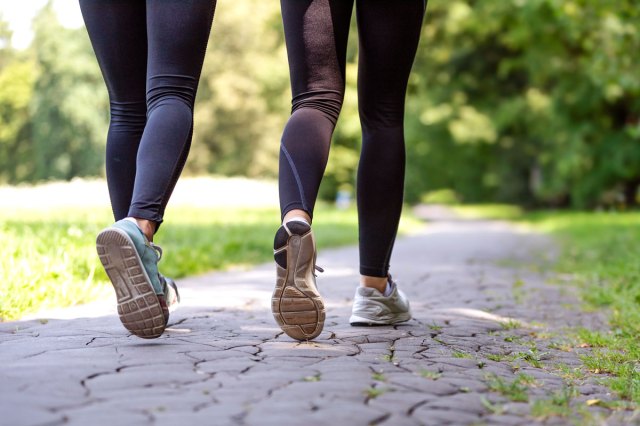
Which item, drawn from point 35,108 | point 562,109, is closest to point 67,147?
point 35,108

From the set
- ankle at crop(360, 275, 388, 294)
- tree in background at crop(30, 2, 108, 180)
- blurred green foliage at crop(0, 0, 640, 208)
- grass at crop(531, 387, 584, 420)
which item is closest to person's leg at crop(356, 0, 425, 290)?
ankle at crop(360, 275, 388, 294)

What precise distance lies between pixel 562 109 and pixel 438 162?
32.0ft

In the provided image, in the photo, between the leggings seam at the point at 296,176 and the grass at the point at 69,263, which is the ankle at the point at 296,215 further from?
the grass at the point at 69,263

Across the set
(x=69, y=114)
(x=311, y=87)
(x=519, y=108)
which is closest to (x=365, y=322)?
(x=311, y=87)

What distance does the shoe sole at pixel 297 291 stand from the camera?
8.16ft

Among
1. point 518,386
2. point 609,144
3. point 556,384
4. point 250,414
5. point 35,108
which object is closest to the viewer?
point 250,414

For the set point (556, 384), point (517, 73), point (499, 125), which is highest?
point (517, 73)

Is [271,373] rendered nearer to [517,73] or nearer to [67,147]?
[517,73]

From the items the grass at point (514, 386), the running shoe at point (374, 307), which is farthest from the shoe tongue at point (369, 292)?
the grass at point (514, 386)

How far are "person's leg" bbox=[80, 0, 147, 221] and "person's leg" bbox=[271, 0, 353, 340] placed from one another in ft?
1.79

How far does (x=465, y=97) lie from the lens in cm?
2767

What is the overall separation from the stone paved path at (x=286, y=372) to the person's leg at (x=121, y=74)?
0.55 metres

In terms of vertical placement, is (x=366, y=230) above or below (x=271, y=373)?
above

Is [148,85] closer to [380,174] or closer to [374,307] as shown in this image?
[380,174]
